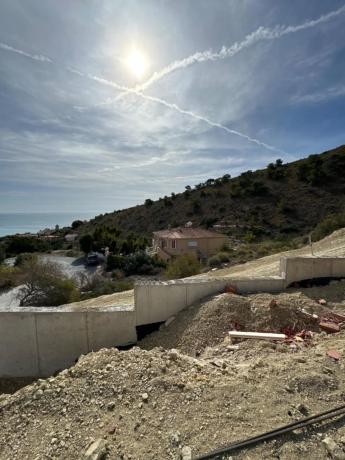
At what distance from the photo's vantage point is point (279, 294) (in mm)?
6535

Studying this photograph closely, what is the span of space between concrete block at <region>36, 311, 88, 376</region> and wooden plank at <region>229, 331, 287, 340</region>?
2888 mm

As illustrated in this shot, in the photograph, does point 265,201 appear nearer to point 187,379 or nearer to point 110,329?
point 110,329

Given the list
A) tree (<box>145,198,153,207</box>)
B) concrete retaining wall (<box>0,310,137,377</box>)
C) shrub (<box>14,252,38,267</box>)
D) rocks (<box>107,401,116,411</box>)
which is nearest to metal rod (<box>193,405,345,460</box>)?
rocks (<box>107,401,116,411</box>)

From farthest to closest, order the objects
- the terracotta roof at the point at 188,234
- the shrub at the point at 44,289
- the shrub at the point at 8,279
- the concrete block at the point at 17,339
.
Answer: the terracotta roof at the point at 188,234 → the shrub at the point at 8,279 → the shrub at the point at 44,289 → the concrete block at the point at 17,339

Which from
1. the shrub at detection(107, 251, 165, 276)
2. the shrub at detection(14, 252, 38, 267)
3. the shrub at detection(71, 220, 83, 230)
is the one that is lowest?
the shrub at detection(107, 251, 165, 276)

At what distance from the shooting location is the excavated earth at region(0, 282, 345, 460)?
2.85 metres

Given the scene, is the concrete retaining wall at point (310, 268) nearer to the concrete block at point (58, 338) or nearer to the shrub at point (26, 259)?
the concrete block at point (58, 338)

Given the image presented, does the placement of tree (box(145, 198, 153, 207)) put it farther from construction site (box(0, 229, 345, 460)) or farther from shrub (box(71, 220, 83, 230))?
construction site (box(0, 229, 345, 460))

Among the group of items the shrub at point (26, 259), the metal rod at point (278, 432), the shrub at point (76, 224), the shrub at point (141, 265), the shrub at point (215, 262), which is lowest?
the shrub at point (141, 265)

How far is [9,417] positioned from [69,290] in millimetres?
14691

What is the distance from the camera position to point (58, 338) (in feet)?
19.1

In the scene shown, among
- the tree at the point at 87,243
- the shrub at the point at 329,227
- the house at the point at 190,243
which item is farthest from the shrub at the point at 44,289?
the tree at the point at 87,243

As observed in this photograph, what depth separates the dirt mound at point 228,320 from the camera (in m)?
5.52

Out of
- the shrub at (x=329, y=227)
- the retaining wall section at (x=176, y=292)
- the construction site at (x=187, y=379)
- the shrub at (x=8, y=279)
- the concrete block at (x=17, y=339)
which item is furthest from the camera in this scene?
the shrub at (x=8, y=279)
